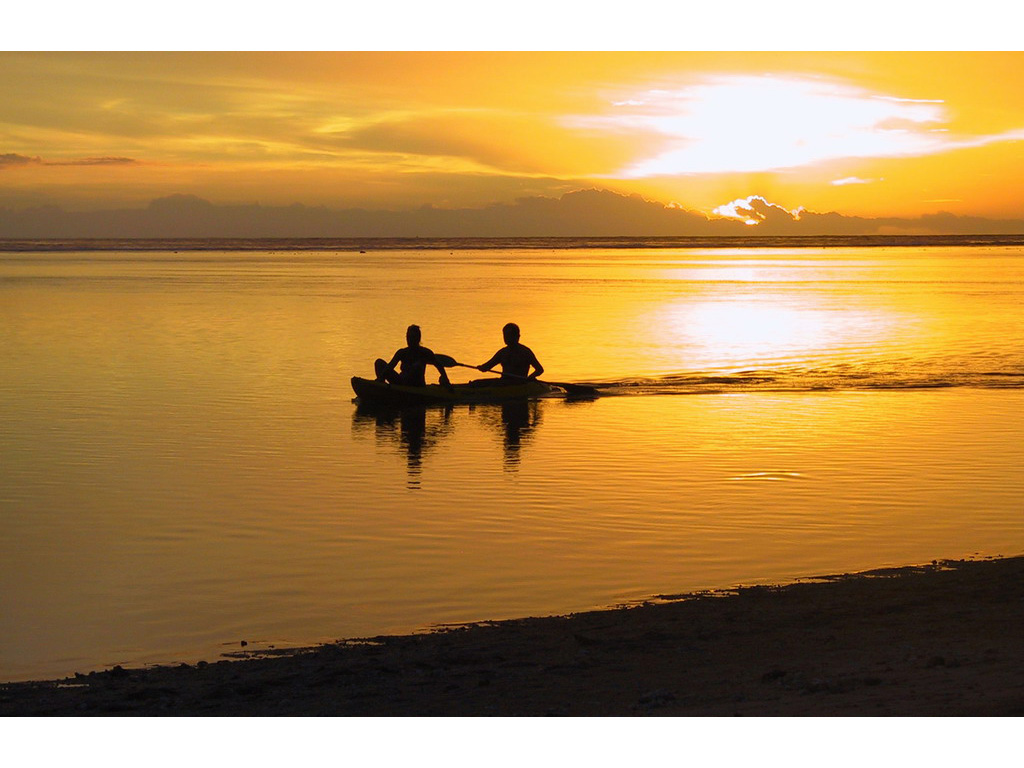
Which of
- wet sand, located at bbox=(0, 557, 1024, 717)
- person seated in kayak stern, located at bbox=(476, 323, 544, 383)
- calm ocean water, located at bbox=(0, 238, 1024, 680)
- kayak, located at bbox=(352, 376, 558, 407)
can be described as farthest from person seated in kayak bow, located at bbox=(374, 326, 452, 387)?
wet sand, located at bbox=(0, 557, 1024, 717)

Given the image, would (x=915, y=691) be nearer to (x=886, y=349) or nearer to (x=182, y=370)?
(x=182, y=370)

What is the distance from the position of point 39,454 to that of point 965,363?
719 inches

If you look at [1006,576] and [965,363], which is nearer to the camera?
[1006,576]

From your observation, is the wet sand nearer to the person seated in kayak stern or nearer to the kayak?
the kayak

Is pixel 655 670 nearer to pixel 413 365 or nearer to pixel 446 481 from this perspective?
pixel 446 481

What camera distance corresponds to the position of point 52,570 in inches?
398

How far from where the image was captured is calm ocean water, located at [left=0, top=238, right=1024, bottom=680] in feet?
30.3

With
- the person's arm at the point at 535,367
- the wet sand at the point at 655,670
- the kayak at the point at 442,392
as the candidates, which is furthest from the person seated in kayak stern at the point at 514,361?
the wet sand at the point at 655,670

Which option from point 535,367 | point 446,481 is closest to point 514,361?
point 535,367

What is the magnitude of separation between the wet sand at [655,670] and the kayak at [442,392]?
456 inches

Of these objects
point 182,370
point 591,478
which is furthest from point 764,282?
point 591,478

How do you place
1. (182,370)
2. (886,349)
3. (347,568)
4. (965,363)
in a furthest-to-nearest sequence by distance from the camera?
1. (886,349)
2. (965,363)
3. (182,370)
4. (347,568)

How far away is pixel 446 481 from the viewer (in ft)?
45.4

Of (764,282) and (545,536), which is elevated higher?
(764,282)
